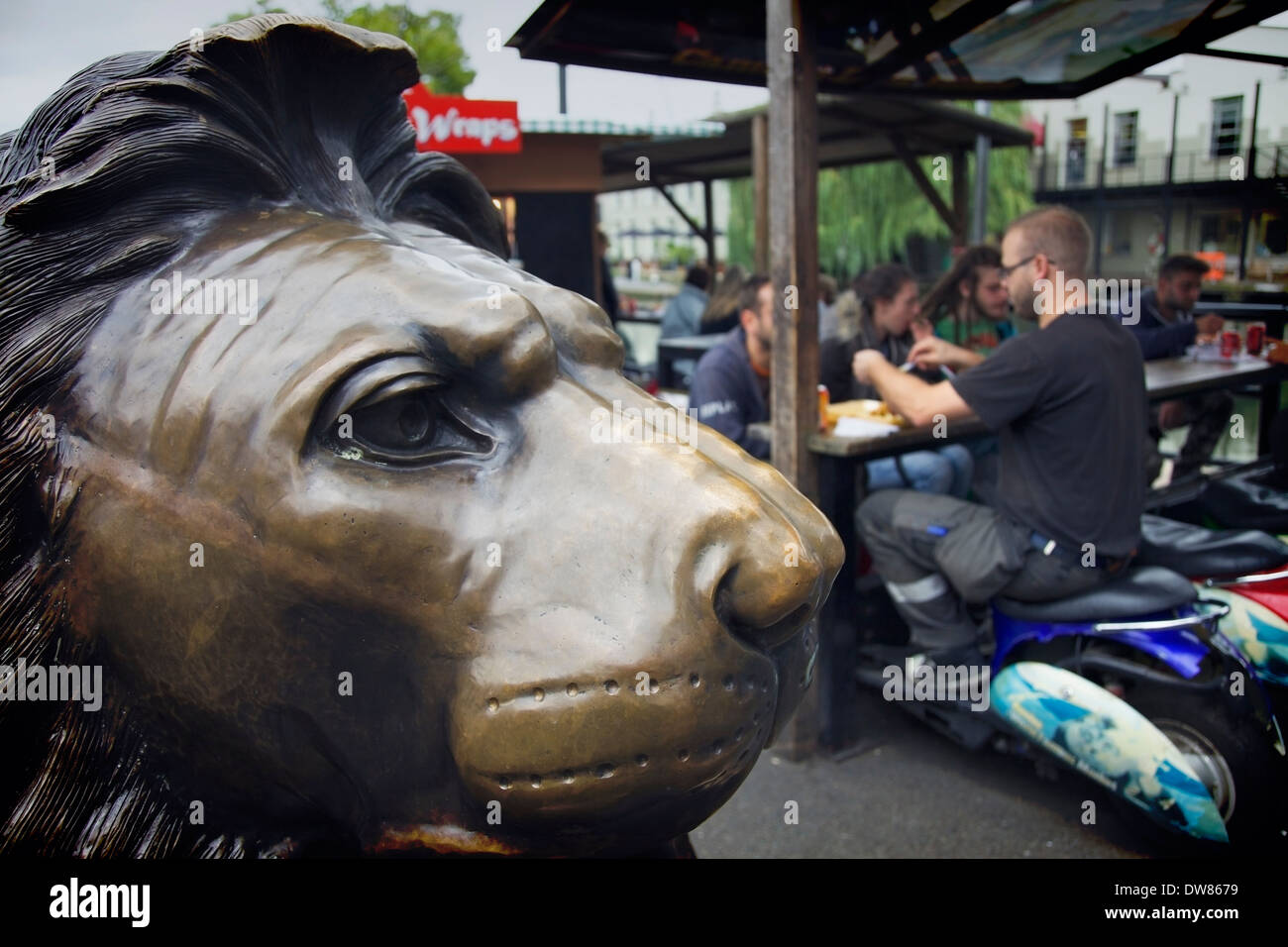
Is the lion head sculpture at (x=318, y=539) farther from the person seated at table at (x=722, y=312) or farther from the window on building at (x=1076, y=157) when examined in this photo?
the window on building at (x=1076, y=157)

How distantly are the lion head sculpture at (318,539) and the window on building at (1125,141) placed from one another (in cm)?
3080

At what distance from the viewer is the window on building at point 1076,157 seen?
27.5 metres

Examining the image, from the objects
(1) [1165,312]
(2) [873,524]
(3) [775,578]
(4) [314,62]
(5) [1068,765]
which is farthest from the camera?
(1) [1165,312]

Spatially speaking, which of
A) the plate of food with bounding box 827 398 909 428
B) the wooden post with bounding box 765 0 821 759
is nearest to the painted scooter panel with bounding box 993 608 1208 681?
the wooden post with bounding box 765 0 821 759

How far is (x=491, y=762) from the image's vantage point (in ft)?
2.87

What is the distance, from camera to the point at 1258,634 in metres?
3.66

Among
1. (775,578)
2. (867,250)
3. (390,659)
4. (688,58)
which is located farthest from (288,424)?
(867,250)

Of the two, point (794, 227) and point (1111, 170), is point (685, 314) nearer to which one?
point (794, 227)

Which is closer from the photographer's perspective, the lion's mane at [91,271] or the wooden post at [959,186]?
the lion's mane at [91,271]

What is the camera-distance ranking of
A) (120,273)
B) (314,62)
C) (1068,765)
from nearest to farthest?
(120,273) → (314,62) → (1068,765)

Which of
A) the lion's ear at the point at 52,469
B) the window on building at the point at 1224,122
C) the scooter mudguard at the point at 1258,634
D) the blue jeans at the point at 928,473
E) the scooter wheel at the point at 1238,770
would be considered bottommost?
the scooter wheel at the point at 1238,770

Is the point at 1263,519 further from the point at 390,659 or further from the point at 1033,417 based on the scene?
the point at 390,659

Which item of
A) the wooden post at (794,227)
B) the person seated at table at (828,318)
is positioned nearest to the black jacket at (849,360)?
the person seated at table at (828,318)
